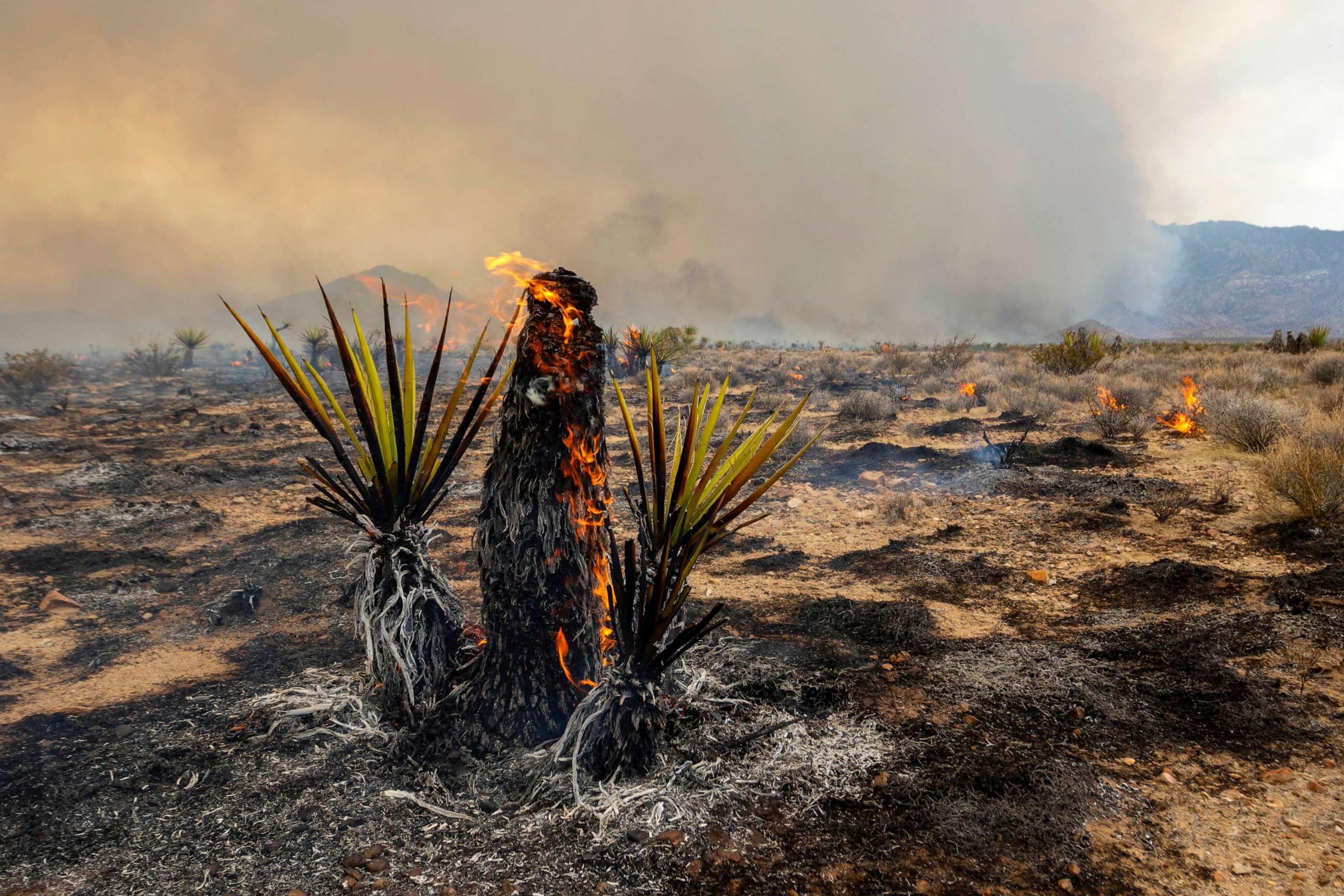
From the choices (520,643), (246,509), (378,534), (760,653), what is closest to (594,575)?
(520,643)

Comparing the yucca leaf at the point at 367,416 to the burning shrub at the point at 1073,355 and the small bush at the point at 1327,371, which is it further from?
the burning shrub at the point at 1073,355

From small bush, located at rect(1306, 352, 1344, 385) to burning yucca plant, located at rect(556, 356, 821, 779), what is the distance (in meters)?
18.2

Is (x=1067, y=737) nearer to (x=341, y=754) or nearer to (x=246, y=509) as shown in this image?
(x=341, y=754)

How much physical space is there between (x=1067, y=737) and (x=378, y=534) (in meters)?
4.12

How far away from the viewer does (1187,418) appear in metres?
11.2

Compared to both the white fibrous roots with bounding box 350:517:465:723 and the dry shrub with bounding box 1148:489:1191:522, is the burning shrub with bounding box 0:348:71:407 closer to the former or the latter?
the white fibrous roots with bounding box 350:517:465:723

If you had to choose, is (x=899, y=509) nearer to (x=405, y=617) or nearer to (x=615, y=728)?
(x=615, y=728)

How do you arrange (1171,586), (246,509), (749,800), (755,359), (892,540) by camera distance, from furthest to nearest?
(755,359)
(246,509)
(892,540)
(1171,586)
(749,800)

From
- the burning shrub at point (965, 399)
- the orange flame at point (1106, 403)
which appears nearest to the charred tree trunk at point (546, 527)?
the orange flame at point (1106, 403)

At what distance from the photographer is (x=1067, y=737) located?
342 centimetres

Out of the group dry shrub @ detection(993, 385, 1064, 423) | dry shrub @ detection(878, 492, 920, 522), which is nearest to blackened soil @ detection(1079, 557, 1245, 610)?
dry shrub @ detection(878, 492, 920, 522)

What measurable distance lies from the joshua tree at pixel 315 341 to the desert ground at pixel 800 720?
70.3 feet

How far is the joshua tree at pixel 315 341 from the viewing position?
27.8 metres

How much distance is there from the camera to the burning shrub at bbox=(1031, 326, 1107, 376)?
19109 mm
